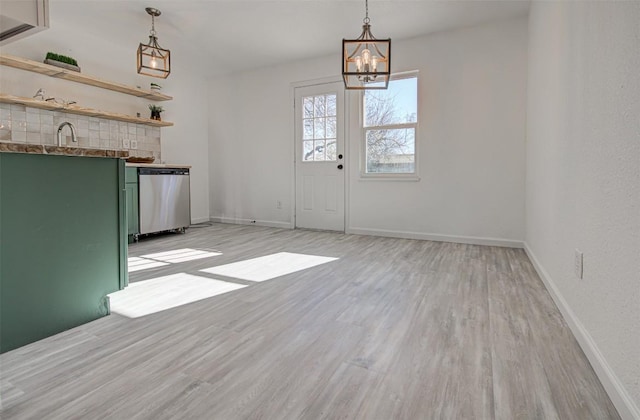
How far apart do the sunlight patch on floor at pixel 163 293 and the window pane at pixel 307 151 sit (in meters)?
2.81

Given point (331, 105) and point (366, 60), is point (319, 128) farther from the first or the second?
point (366, 60)

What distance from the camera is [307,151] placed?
5031 mm

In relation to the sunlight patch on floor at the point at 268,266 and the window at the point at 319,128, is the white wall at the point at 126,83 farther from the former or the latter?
the sunlight patch on floor at the point at 268,266

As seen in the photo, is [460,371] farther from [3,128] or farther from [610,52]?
[3,128]

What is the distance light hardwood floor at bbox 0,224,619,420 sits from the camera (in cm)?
114

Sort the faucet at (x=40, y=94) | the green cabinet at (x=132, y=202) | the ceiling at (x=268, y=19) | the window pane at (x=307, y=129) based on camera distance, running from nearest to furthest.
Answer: the ceiling at (x=268, y=19), the faucet at (x=40, y=94), the green cabinet at (x=132, y=202), the window pane at (x=307, y=129)

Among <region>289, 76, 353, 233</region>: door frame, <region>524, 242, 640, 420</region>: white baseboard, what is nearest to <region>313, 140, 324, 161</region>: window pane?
<region>289, 76, 353, 233</region>: door frame

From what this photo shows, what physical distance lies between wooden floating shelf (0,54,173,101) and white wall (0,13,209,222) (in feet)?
0.26

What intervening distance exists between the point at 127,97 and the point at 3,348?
3.91 m

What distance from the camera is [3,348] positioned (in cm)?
148

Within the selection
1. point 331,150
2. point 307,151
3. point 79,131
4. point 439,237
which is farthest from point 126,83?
point 439,237

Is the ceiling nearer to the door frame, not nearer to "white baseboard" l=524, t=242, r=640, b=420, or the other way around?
the door frame

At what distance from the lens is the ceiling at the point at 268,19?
3383mm

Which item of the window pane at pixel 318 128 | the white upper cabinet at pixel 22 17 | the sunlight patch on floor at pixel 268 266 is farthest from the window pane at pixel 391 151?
the white upper cabinet at pixel 22 17
